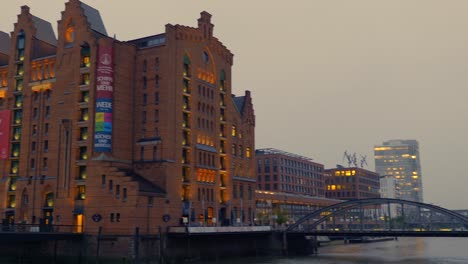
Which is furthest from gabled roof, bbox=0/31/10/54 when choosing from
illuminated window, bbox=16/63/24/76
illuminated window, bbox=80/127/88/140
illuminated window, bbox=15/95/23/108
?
illuminated window, bbox=80/127/88/140

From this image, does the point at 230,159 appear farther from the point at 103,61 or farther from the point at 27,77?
the point at 27,77

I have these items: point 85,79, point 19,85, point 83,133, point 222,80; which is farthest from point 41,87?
point 222,80

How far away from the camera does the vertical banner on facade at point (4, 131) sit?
112 m

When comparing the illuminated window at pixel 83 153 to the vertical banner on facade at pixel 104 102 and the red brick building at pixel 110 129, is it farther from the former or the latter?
the vertical banner on facade at pixel 104 102

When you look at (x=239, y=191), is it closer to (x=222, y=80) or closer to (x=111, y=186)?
(x=222, y=80)

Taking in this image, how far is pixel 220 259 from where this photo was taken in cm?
10456

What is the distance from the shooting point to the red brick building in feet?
324

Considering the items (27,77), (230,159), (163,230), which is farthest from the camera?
(230,159)

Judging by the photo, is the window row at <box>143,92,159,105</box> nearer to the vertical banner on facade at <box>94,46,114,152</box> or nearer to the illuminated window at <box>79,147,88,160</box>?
the vertical banner on facade at <box>94,46,114,152</box>

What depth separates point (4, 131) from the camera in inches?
4449

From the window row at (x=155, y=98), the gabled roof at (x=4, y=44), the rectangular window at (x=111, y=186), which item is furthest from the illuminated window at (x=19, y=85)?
the rectangular window at (x=111, y=186)

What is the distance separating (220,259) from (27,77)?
53.6 m

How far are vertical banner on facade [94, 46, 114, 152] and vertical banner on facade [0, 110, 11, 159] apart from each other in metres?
24.2

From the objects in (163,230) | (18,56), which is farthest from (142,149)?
(18,56)
